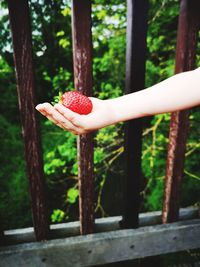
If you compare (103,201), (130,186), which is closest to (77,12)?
(130,186)

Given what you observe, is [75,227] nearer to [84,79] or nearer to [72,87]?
[84,79]

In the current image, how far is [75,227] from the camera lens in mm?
1823

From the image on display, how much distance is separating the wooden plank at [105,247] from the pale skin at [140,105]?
1070 mm

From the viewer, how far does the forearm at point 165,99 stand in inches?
37.7

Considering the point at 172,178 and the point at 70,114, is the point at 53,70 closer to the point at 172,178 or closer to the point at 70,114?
the point at 172,178

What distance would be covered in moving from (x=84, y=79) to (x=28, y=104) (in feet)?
1.15

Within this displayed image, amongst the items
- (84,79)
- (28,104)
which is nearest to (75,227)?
(28,104)

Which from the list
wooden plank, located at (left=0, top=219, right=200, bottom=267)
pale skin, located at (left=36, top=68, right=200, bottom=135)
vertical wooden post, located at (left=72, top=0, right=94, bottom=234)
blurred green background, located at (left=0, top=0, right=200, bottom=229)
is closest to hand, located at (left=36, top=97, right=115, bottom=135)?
pale skin, located at (left=36, top=68, right=200, bottom=135)

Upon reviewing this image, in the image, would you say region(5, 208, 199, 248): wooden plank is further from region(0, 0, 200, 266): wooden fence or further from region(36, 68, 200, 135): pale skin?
region(36, 68, 200, 135): pale skin

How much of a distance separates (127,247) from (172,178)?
613mm

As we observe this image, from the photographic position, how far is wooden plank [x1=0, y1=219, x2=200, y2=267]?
166 cm

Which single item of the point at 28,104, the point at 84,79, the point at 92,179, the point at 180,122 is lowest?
the point at 92,179

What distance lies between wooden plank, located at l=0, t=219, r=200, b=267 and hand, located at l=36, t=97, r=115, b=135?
1.07 meters

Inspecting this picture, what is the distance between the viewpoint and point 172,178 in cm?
183
